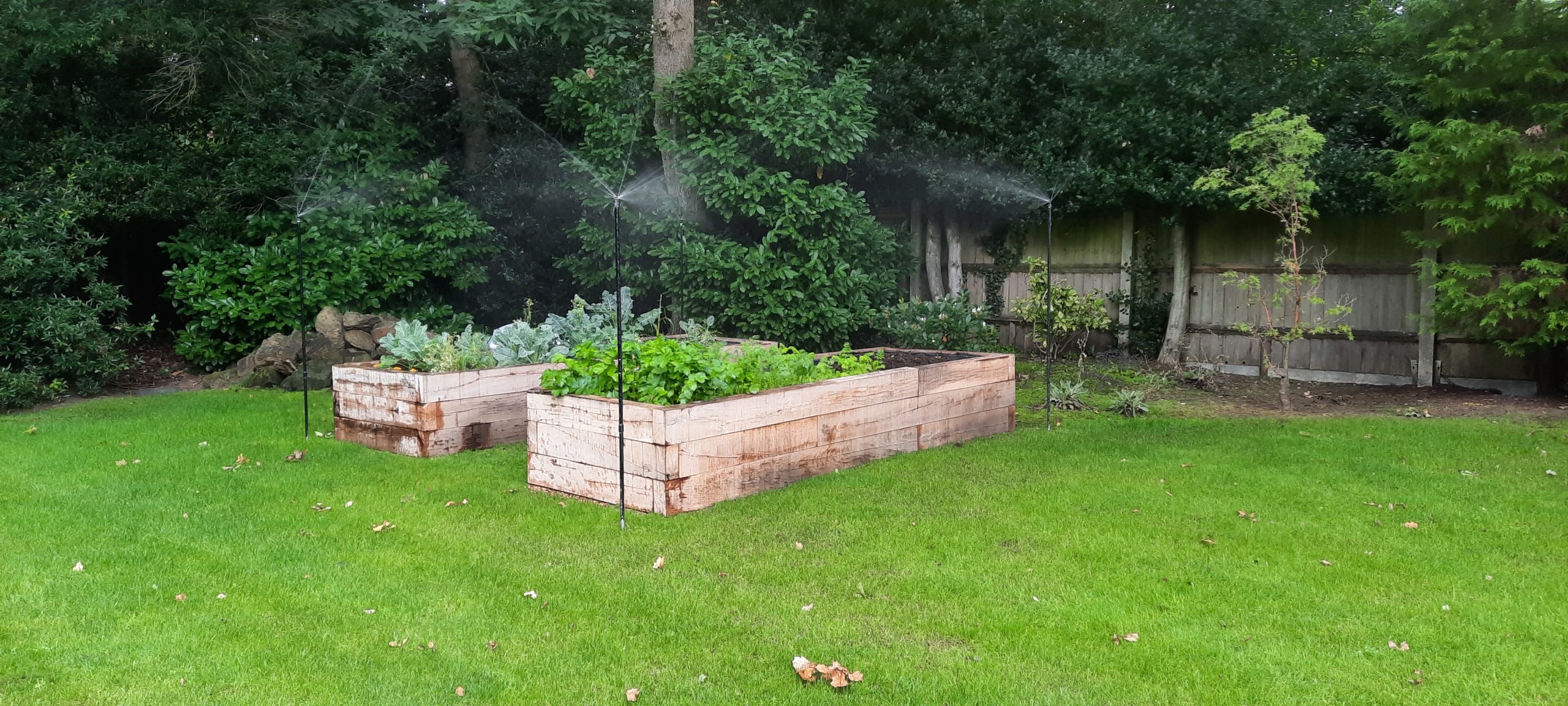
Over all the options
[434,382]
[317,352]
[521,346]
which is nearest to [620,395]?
[434,382]

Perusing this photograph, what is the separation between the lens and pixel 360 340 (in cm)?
986

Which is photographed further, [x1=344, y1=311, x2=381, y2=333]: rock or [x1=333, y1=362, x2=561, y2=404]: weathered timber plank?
[x1=344, y1=311, x2=381, y2=333]: rock

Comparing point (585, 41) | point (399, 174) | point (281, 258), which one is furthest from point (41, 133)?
point (585, 41)

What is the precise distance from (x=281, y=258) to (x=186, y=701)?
8458 mm

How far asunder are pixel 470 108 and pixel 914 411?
7.38m

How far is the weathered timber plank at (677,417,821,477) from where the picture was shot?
16.1 feet

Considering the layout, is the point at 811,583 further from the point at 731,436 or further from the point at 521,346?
the point at 521,346

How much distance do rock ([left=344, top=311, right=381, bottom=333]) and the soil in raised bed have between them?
5450 mm

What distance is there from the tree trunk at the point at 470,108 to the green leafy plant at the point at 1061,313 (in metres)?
6.36

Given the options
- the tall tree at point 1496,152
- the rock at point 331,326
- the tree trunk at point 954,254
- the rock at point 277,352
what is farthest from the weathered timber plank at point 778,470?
the tree trunk at point 954,254

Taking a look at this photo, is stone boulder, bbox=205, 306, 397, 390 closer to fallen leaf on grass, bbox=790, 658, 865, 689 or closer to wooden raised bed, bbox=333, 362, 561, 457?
wooden raised bed, bbox=333, 362, 561, 457

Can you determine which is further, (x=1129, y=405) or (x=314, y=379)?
(x=314, y=379)

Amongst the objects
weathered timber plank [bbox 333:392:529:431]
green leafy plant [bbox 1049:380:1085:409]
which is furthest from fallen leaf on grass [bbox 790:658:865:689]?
green leafy plant [bbox 1049:380:1085:409]

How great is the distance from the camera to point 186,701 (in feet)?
9.38
